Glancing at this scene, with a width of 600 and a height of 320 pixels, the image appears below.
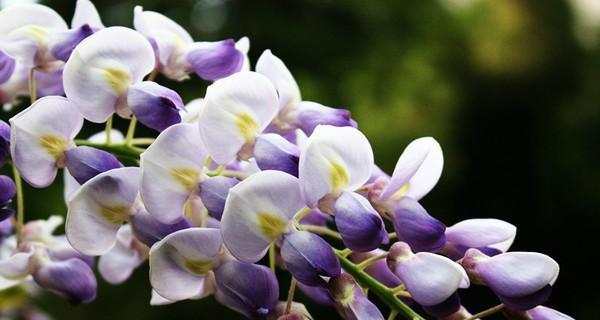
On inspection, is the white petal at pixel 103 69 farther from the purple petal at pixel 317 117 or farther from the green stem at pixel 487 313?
the green stem at pixel 487 313

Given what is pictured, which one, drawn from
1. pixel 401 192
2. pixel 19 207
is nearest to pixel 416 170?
pixel 401 192

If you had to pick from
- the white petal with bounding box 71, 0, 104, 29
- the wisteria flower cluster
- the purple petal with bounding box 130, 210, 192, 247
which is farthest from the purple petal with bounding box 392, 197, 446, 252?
the white petal with bounding box 71, 0, 104, 29

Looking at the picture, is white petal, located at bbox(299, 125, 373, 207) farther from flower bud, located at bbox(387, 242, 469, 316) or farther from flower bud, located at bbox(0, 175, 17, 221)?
flower bud, located at bbox(0, 175, 17, 221)

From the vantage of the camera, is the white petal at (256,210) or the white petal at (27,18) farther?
the white petal at (27,18)

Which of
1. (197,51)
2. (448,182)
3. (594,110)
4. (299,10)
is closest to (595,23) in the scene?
(594,110)

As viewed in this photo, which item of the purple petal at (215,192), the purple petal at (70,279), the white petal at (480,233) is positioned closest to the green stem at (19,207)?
the purple petal at (70,279)

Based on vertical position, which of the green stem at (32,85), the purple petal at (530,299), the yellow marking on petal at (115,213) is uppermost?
the purple petal at (530,299)
